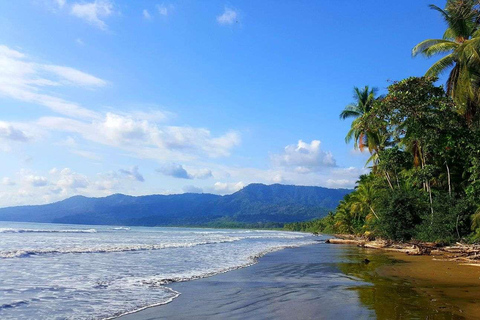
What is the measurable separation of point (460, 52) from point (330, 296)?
14.2m

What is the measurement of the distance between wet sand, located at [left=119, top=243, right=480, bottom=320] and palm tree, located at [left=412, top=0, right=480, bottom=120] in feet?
29.6

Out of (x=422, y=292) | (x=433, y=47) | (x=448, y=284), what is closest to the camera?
(x=422, y=292)

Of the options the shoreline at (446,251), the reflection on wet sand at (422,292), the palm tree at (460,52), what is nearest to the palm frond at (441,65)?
the palm tree at (460,52)

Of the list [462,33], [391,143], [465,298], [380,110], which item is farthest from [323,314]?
[391,143]

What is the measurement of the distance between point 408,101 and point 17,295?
17559 mm

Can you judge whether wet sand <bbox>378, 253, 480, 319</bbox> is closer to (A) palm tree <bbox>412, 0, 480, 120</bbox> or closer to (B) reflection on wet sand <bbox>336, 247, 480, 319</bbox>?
(B) reflection on wet sand <bbox>336, 247, 480, 319</bbox>

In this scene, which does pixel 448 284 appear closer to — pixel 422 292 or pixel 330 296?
pixel 422 292

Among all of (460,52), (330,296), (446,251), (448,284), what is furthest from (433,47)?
(330,296)

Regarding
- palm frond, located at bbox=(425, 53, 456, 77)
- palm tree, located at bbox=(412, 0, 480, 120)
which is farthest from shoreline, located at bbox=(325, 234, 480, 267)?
palm frond, located at bbox=(425, 53, 456, 77)

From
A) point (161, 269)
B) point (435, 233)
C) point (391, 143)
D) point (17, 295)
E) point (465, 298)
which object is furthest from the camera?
point (391, 143)

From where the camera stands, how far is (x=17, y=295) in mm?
9195

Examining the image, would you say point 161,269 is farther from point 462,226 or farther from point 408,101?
point 462,226

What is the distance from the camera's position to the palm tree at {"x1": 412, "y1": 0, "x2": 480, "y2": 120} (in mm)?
16969

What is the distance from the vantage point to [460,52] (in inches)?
671
